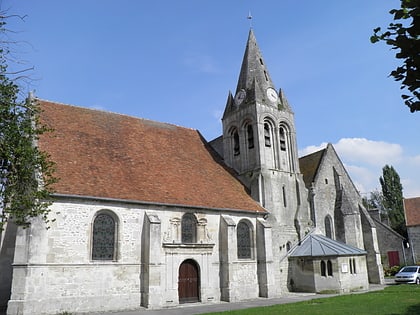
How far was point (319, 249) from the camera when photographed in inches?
884

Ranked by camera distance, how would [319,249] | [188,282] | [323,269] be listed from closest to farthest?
[188,282], [323,269], [319,249]

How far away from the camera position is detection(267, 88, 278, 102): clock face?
26406 millimetres

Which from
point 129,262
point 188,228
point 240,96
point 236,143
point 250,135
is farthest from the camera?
point 240,96

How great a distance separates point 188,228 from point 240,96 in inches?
460

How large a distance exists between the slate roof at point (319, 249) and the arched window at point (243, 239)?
11.5 ft

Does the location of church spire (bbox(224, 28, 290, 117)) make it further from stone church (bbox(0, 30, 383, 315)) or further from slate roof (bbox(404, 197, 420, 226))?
slate roof (bbox(404, 197, 420, 226))

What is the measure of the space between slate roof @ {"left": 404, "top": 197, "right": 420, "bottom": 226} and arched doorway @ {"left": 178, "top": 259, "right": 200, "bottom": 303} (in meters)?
27.7

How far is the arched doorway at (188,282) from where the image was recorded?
60.4 feet

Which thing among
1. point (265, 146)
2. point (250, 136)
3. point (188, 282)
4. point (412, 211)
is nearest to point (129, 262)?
point (188, 282)

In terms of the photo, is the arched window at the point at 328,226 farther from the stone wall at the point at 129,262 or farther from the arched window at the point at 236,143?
the arched window at the point at 236,143

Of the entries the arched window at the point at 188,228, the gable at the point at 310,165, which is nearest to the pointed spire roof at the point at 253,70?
the gable at the point at 310,165

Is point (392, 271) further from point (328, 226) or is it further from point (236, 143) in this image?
point (236, 143)

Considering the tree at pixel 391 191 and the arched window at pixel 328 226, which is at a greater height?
the tree at pixel 391 191

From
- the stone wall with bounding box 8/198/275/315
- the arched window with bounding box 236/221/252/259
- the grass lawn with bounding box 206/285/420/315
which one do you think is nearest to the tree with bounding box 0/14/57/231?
the stone wall with bounding box 8/198/275/315
